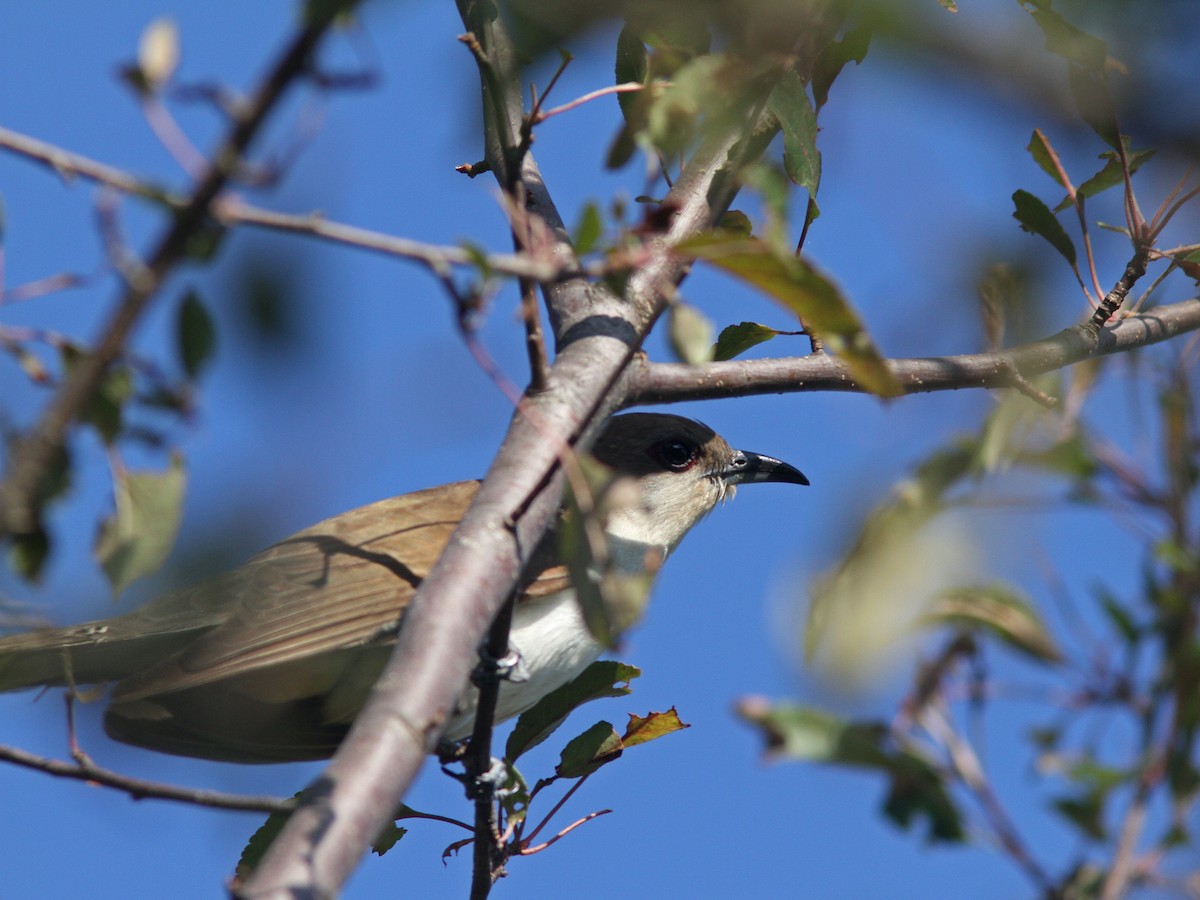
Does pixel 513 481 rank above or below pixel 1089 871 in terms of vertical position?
above

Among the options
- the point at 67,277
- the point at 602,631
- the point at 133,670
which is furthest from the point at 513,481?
the point at 133,670

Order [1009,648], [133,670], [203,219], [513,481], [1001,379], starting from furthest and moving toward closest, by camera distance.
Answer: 1. [133,670]
2. [1001,379]
3. [513,481]
4. [1009,648]
5. [203,219]

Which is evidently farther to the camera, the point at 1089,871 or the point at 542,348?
the point at 542,348

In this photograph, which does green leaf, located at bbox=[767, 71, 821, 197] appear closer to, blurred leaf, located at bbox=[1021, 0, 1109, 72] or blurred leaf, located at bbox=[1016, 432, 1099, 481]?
blurred leaf, located at bbox=[1021, 0, 1109, 72]

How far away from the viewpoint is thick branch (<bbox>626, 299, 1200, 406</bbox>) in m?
3.28

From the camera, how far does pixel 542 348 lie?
8.33 feet

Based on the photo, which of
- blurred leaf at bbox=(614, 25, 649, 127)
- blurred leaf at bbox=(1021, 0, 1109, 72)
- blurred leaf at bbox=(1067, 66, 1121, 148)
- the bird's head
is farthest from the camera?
the bird's head

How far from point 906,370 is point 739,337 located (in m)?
0.51

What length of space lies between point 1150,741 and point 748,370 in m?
1.72

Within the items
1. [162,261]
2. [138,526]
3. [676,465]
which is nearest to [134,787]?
[138,526]

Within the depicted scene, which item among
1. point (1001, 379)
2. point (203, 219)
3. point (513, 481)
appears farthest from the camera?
point (1001, 379)

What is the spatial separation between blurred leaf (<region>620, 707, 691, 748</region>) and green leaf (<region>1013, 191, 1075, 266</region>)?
182 centimetres

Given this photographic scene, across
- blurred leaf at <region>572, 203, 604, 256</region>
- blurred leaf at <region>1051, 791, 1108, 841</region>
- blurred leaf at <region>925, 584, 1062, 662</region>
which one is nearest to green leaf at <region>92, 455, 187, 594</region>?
blurred leaf at <region>572, 203, 604, 256</region>

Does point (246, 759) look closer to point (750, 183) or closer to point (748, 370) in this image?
point (748, 370)
